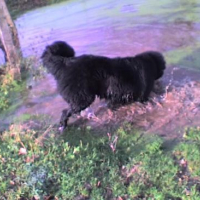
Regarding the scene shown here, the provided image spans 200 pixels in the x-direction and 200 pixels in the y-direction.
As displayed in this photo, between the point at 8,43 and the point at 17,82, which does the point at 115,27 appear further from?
the point at 17,82

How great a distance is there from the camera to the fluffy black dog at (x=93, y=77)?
4.63 metres

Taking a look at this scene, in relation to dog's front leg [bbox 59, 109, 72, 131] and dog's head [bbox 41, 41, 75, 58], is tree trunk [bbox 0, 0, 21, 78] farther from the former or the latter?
dog's front leg [bbox 59, 109, 72, 131]

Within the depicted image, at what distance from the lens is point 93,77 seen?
4.70 metres

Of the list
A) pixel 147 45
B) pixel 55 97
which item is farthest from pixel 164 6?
pixel 55 97

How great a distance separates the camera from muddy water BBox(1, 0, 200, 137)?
16.4 feet

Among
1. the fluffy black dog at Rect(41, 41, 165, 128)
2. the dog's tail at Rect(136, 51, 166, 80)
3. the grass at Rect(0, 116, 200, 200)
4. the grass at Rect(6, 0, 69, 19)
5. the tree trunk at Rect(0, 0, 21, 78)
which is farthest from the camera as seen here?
the grass at Rect(6, 0, 69, 19)

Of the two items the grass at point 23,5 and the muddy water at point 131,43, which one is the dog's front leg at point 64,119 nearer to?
the muddy water at point 131,43

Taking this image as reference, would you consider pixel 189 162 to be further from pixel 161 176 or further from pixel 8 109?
pixel 8 109

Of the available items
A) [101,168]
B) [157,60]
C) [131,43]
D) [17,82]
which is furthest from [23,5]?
[101,168]

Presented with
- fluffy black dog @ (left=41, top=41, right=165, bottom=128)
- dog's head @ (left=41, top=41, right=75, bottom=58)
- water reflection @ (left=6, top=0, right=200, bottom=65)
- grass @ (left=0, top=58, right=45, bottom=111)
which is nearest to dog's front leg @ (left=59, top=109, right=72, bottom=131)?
fluffy black dog @ (left=41, top=41, right=165, bottom=128)

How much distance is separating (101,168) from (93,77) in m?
1.43

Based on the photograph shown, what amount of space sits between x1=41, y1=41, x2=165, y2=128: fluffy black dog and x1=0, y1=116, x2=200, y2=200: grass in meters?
0.66

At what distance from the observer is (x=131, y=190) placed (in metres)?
3.43

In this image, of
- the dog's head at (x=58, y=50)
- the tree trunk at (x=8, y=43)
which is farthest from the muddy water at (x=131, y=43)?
the dog's head at (x=58, y=50)
